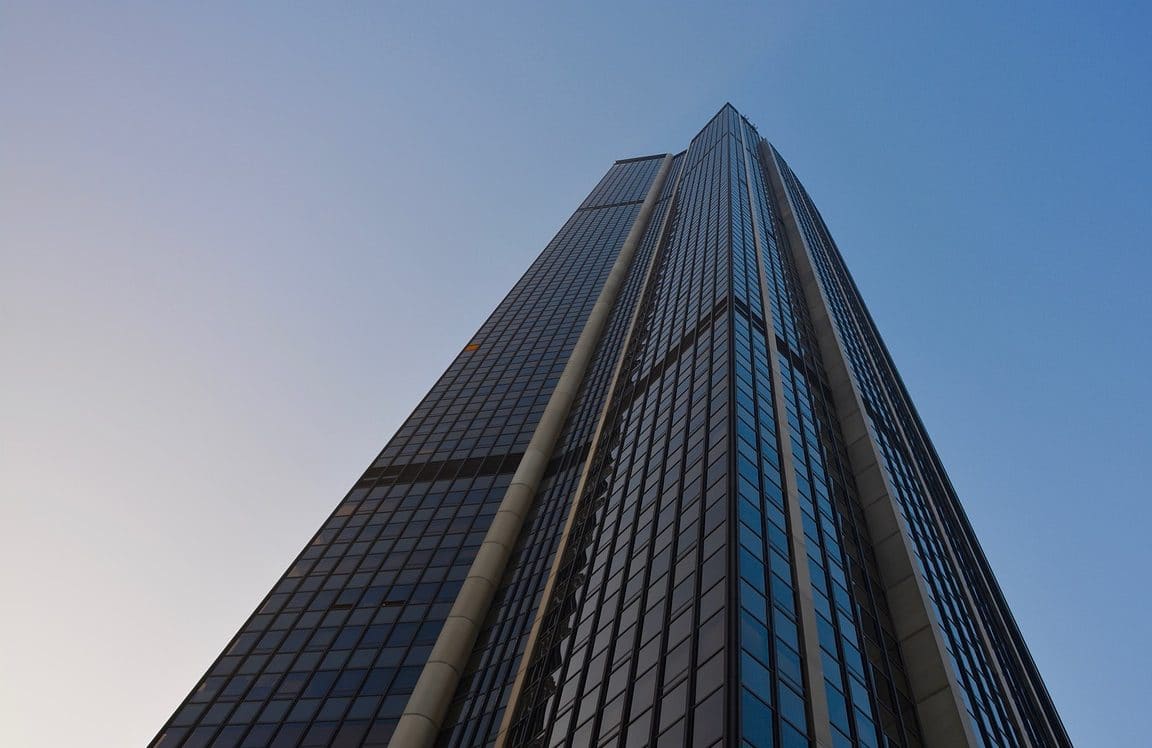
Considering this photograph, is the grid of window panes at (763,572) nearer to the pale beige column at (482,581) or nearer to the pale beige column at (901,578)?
the pale beige column at (901,578)

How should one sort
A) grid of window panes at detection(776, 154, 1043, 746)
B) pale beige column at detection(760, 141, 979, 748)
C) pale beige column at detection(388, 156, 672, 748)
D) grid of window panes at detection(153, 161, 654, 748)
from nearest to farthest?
pale beige column at detection(760, 141, 979, 748), grid of window panes at detection(776, 154, 1043, 746), pale beige column at detection(388, 156, 672, 748), grid of window panes at detection(153, 161, 654, 748)

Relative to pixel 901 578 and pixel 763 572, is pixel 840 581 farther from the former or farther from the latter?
pixel 763 572

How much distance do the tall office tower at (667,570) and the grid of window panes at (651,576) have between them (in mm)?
153

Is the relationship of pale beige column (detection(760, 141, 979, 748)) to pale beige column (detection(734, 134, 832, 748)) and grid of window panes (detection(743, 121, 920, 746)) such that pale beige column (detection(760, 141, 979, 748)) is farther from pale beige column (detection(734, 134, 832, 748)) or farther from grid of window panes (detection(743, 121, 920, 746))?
pale beige column (detection(734, 134, 832, 748))

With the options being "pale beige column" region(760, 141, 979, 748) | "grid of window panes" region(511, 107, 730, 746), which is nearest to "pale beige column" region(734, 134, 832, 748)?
"grid of window panes" region(511, 107, 730, 746)

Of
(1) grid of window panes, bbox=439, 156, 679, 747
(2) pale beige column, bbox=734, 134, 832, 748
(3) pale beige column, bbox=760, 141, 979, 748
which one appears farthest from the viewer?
(1) grid of window panes, bbox=439, 156, 679, 747

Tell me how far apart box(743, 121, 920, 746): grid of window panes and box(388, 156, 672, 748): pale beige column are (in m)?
20.5

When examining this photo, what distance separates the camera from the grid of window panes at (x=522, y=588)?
146 feet

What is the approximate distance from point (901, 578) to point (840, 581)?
19.8 ft

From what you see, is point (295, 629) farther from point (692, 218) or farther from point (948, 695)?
point (692, 218)

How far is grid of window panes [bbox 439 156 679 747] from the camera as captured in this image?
146 feet

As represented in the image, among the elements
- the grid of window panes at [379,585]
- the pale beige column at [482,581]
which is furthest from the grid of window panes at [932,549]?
the grid of window panes at [379,585]

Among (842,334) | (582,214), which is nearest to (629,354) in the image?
(842,334)

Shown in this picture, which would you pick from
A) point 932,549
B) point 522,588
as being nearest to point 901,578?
point 932,549
